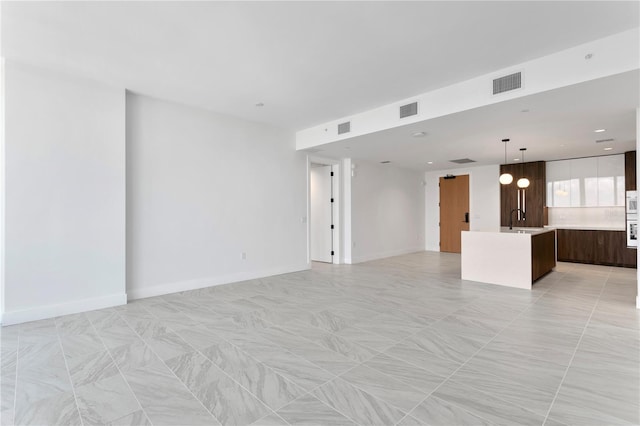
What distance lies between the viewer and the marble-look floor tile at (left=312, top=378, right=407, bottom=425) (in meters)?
1.86

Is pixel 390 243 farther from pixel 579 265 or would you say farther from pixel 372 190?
pixel 579 265

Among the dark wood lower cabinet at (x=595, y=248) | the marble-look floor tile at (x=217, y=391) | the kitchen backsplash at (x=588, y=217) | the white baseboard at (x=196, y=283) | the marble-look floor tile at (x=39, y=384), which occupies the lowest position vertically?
the marble-look floor tile at (x=217, y=391)

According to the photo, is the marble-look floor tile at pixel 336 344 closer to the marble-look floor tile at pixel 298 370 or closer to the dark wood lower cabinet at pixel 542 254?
the marble-look floor tile at pixel 298 370

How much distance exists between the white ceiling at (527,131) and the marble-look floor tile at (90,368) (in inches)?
180

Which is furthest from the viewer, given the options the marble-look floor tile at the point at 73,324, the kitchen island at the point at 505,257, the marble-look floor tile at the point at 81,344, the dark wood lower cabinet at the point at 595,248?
the dark wood lower cabinet at the point at 595,248

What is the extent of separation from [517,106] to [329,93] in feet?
7.99

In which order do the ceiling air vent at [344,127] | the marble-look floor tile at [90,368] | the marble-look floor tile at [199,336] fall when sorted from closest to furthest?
1. the marble-look floor tile at [90,368]
2. the marble-look floor tile at [199,336]
3. the ceiling air vent at [344,127]

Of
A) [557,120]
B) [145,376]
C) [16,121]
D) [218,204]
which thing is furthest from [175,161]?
[557,120]

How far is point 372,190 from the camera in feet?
27.7

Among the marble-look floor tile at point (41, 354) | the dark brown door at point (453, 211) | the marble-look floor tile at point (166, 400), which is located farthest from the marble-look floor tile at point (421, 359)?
the dark brown door at point (453, 211)

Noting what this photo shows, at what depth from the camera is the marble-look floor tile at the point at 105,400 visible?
1.91 metres

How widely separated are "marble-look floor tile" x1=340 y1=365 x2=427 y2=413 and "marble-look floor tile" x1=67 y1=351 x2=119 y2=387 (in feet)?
5.99

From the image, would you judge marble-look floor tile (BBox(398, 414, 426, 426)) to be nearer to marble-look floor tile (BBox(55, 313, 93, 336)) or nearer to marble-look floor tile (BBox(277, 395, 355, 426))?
marble-look floor tile (BBox(277, 395, 355, 426))

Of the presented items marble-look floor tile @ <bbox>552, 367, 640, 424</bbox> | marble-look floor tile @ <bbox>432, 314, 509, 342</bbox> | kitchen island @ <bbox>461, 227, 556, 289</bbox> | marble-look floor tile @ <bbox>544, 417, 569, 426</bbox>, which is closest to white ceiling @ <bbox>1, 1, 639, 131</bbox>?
kitchen island @ <bbox>461, 227, 556, 289</bbox>
